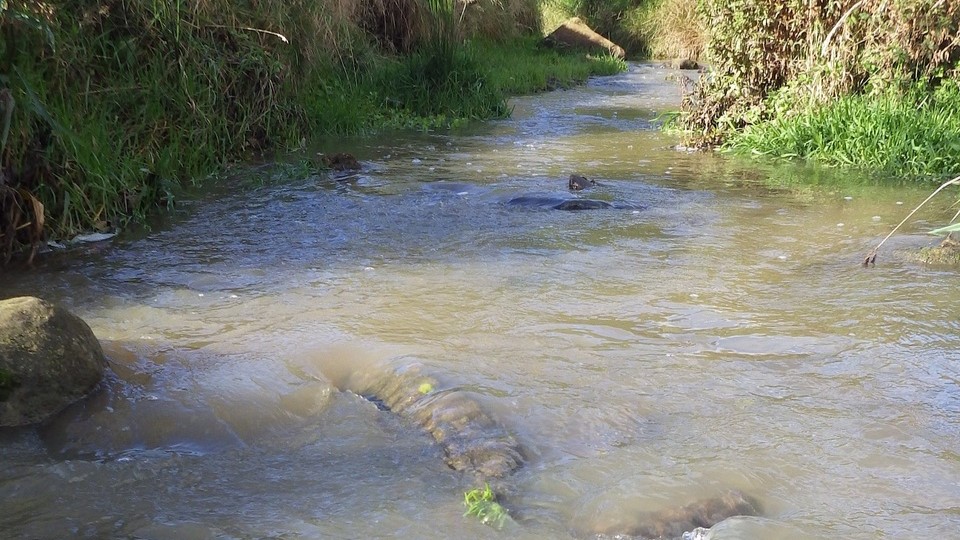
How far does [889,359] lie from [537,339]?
51.5 inches

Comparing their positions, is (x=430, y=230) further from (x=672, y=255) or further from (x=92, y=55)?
(x=92, y=55)

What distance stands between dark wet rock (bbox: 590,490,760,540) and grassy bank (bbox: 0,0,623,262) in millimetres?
3250

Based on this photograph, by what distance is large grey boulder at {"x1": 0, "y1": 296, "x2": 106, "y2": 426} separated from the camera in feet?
10.1

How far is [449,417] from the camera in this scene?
3045mm

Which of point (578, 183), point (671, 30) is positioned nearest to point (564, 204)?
point (578, 183)

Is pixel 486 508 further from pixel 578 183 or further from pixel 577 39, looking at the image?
pixel 577 39

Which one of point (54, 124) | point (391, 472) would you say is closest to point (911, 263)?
point (391, 472)

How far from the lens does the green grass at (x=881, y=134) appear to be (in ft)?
23.4

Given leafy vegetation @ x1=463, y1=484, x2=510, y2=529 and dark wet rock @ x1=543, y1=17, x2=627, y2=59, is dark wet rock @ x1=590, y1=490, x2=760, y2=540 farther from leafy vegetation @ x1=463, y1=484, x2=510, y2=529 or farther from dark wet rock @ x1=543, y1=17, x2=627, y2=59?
dark wet rock @ x1=543, y1=17, x2=627, y2=59

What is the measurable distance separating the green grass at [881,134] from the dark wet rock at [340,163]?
3477mm

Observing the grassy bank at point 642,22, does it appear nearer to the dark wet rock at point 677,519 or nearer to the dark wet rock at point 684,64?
the dark wet rock at point 684,64

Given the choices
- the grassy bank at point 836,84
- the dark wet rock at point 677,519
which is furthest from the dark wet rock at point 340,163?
the dark wet rock at point 677,519

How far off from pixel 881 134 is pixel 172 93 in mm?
5269

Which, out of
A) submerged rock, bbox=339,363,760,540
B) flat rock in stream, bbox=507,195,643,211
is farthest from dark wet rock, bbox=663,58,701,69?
submerged rock, bbox=339,363,760,540
